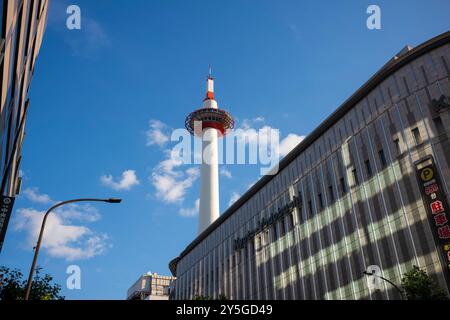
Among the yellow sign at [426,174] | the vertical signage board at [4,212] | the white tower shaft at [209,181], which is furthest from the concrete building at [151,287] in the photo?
the vertical signage board at [4,212]

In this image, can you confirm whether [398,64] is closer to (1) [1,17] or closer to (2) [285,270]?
(2) [285,270]

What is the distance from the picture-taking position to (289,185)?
5550cm

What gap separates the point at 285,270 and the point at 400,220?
19344mm

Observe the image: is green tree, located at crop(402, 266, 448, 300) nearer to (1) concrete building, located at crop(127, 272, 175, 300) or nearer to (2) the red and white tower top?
(2) the red and white tower top

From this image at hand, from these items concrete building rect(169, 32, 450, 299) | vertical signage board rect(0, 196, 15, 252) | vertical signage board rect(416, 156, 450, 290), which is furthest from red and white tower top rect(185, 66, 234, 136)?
vertical signage board rect(0, 196, 15, 252)

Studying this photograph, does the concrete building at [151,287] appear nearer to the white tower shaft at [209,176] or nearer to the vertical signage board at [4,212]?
the white tower shaft at [209,176]

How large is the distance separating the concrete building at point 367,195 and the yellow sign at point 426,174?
9 cm

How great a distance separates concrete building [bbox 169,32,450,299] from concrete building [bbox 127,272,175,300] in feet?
274

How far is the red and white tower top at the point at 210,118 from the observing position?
4104 inches

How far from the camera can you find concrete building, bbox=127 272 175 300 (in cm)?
13600

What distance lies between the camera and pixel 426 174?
35.0 metres

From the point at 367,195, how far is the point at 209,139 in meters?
65.6
